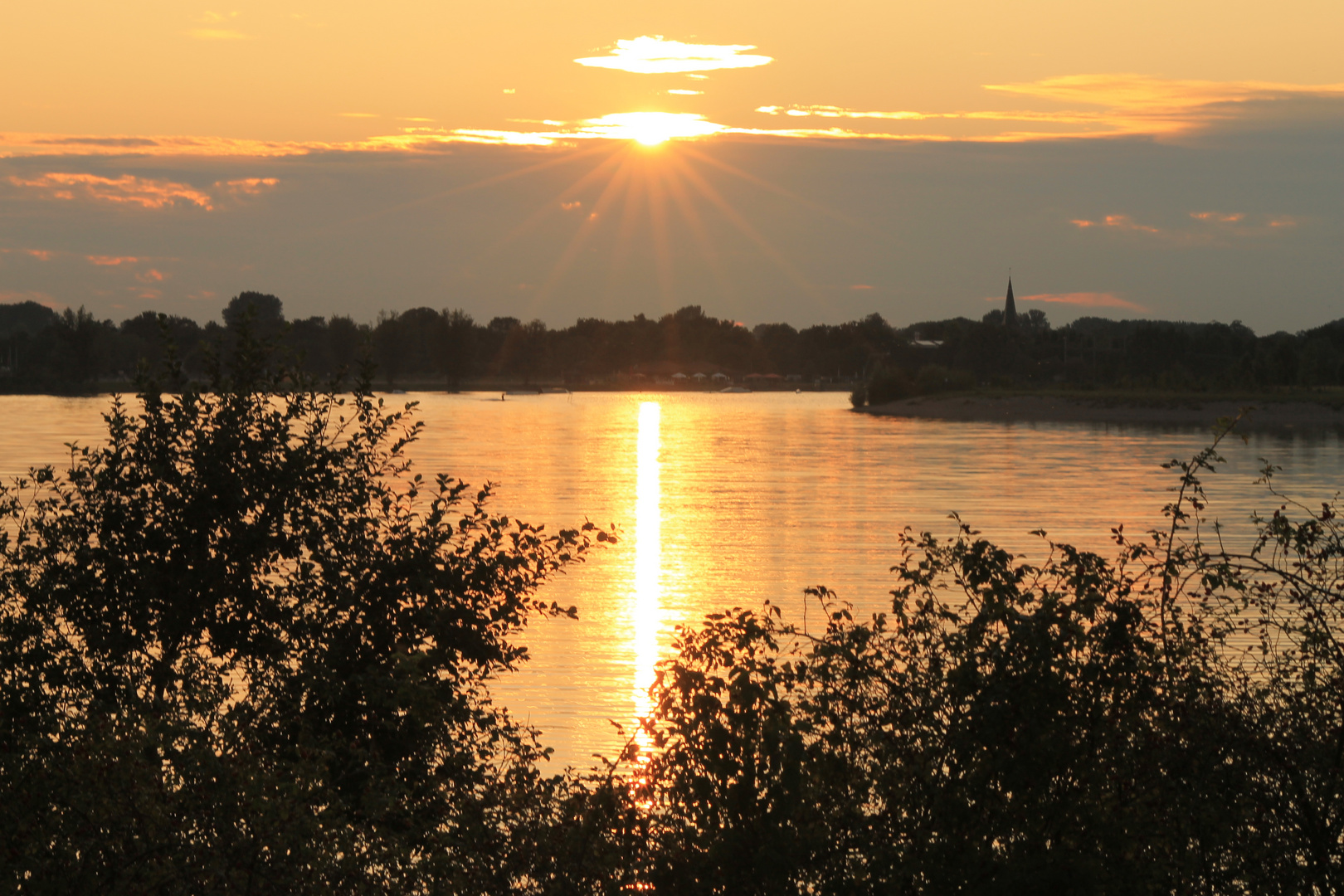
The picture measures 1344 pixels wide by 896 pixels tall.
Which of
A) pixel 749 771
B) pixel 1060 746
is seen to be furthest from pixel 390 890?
pixel 1060 746

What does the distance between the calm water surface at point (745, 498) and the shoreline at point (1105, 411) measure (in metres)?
16.9

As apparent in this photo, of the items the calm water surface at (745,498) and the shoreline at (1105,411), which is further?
the shoreline at (1105,411)

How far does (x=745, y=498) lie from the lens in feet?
169

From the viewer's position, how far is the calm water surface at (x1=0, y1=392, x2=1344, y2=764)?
22719mm

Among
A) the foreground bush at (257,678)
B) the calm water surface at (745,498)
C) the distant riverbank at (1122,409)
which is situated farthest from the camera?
the distant riverbank at (1122,409)

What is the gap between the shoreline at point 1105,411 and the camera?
11588 centimetres

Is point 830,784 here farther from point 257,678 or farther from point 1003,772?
point 257,678

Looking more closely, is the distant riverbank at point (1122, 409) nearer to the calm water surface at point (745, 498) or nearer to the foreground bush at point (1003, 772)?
the calm water surface at point (745, 498)

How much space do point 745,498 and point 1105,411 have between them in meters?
94.9

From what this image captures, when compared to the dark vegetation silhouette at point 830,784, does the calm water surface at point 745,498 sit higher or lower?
lower

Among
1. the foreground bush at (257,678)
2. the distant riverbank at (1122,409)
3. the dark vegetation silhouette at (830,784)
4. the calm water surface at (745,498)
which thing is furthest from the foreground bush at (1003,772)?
the distant riverbank at (1122,409)

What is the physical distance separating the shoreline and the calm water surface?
16875 millimetres

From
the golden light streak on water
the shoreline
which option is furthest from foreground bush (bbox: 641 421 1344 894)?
the shoreline

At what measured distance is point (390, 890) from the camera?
25.7 feet
